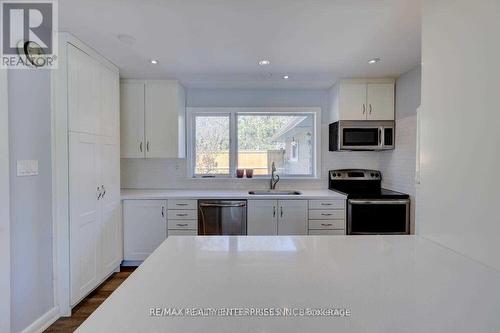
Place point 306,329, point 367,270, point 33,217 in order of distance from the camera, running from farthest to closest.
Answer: point 33,217, point 367,270, point 306,329

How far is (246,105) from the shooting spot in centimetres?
388

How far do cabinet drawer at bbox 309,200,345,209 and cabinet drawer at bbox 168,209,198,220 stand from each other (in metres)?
1.39

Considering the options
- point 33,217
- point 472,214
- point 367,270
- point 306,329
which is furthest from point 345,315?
point 33,217

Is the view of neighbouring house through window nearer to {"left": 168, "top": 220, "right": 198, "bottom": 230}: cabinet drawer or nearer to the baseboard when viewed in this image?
{"left": 168, "top": 220, "right": 198, "bottom": 230}: cabinet drawer

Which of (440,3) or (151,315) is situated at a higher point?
(440,3)

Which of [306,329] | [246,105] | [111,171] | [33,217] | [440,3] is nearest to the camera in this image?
[306,329]

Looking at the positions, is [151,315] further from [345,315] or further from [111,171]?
[111,171]

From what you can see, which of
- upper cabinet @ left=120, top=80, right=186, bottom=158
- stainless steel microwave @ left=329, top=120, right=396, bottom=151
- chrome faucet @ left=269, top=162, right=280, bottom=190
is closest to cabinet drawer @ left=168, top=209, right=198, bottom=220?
upper cabinet @ left=120, top=80, right=186, bottom=158

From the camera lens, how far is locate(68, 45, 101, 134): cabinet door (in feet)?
7.44

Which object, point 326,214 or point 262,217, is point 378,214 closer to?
point 326,214

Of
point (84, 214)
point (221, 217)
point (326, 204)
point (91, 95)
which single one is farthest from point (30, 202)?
point (326, 204)

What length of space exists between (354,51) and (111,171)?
2.71 m

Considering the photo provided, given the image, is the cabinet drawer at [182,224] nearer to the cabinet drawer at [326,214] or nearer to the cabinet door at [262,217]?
the cabinet door at [262,217]

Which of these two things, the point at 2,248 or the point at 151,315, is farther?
the point at 2,248
